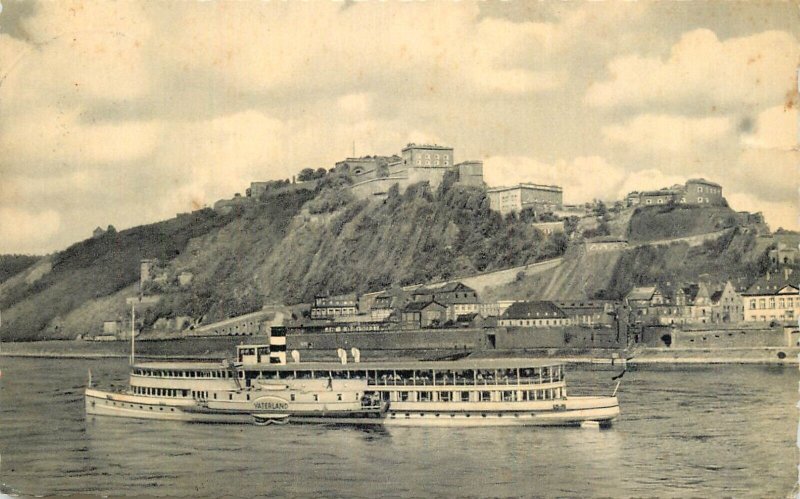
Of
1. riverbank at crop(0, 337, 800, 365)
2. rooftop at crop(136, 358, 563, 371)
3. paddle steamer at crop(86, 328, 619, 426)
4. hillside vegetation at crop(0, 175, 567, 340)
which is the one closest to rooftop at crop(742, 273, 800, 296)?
riverbank at crop(0, 337, 800, 365)

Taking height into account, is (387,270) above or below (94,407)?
above

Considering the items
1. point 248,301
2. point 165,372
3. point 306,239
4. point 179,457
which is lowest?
point 179,457

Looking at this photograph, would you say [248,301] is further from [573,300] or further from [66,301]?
[573,300]

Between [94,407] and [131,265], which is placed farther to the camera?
[131,265]

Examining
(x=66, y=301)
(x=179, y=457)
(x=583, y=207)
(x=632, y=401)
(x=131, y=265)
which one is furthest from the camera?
(x=66, y=301)

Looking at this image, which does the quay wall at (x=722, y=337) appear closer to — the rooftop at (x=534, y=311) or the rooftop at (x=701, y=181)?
the rooftop at (x=534, y=311)

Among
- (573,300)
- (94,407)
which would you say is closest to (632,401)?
(573,300)

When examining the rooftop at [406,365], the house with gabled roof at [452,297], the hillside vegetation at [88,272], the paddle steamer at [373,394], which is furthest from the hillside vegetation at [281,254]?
the rooftop at [406,365]
